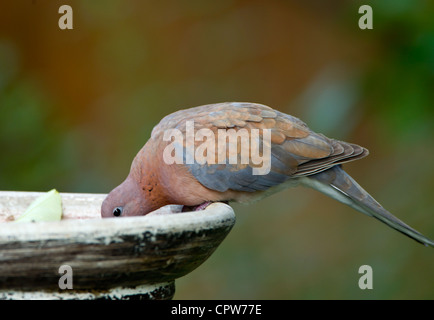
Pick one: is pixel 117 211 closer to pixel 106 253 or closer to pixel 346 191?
pixel 106 253

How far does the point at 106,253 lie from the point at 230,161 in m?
1.27

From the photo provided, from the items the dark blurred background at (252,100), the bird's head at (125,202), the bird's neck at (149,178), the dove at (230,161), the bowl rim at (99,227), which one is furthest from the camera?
the dark blurred background at (252,100)

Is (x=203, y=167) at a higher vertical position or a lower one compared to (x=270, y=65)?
lower

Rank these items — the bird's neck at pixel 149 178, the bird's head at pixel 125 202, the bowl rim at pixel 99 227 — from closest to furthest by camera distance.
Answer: the bowl rim at pixel 99 227 → the bird's head at pixel 125 202 → the bird's neck at pixel 149 178

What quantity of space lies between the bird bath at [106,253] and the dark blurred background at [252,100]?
5.85 ft

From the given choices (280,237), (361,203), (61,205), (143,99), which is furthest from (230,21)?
(61,205)

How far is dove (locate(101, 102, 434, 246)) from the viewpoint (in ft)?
9.46

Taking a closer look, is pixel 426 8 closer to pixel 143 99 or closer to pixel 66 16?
pixel 143 99

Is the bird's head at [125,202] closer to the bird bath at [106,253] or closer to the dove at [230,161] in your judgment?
the dove at [230,161]

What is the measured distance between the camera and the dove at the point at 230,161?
288 centimetres

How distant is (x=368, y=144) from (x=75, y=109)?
9.22ft

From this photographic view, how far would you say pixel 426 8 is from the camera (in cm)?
315

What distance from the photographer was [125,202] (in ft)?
9.36

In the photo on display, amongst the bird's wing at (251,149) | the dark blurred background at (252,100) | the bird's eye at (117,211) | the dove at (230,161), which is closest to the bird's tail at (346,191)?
the dove at (230,161)
